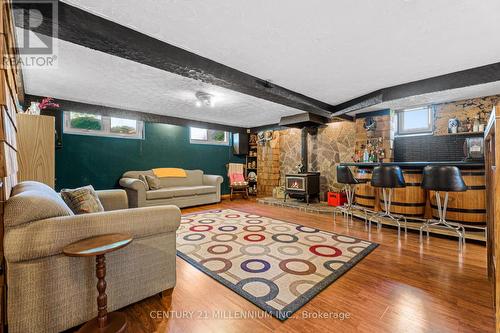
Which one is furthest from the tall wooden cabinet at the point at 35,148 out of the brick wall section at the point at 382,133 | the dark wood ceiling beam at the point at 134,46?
the brick wall section at the point at 382,133

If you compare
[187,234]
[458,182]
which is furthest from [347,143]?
[187,234]

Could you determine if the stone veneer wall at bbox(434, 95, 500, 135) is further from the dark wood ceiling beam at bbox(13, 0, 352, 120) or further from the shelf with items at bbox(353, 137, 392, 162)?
the dark wood ceiling beam at bbox(13, 0, 352, 120)

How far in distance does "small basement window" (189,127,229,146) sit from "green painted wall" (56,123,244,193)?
0.45 feet

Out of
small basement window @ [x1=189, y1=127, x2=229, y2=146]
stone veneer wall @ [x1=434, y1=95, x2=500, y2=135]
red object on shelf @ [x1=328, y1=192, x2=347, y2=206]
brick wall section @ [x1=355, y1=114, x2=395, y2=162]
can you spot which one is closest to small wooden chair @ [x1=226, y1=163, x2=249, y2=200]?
small basement window @ [x1=189, y1=127, x2=229, y2=146]

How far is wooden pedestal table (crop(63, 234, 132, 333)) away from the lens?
1231 millimetres

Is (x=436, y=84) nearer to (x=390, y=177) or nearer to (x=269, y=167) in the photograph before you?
(x=390, y=177)

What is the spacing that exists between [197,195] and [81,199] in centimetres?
348

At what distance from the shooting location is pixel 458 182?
2.60 m

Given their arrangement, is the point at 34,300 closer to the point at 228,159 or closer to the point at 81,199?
the point at 81,199

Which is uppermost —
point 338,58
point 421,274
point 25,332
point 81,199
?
point 338,58

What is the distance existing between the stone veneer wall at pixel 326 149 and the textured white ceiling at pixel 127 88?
1146mm

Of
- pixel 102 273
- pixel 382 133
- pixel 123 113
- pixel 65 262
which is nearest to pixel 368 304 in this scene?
pixel 102 273

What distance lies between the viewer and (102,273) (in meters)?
1.31

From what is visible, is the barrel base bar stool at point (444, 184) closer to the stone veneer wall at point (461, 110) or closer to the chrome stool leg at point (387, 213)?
the chrome stool leg at point (387, 213)
